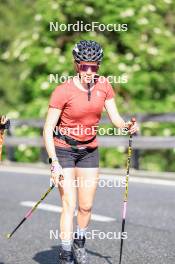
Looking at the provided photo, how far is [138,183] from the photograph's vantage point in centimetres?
1412

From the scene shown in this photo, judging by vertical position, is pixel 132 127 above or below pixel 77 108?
below

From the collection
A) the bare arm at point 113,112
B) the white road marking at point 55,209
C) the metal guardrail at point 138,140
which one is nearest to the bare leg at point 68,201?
the bare arm at point 113,112

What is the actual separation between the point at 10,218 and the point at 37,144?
27.6 feet

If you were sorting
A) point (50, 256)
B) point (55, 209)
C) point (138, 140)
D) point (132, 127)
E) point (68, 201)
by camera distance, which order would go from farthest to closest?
point (138, 140) < point (55, 209) < point (50, 256) < point (132, 127) < point (68, 201)

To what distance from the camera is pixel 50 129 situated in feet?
21.4

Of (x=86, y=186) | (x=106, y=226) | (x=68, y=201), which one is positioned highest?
(x=86, y=186)

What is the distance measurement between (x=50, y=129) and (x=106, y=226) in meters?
3.29

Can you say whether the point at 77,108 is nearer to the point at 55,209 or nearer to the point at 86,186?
the point at 86,186

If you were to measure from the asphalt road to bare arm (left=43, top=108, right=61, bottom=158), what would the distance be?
4.60 feet

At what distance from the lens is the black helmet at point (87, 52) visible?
21.5ft

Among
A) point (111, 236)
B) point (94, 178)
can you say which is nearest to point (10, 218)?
point (111, 236)

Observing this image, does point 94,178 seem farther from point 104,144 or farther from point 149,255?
point 104,144

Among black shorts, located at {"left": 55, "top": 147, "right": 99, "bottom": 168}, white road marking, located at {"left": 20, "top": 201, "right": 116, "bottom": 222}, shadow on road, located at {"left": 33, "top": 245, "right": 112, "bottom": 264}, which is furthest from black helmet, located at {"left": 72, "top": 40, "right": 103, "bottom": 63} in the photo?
white road marking, located at {"left": 20, "top": 201, "right": 116, "bottom": 222}

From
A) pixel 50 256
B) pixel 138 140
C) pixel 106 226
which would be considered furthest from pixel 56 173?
pixel 138 140
